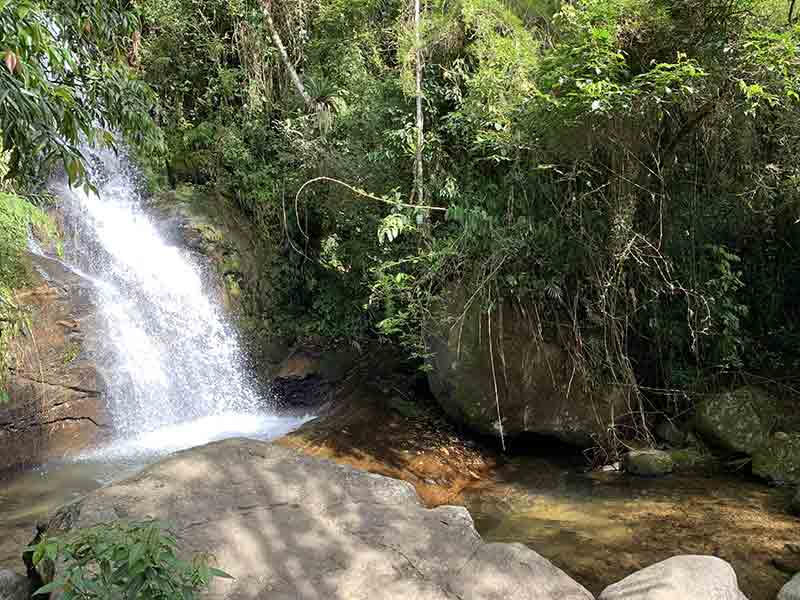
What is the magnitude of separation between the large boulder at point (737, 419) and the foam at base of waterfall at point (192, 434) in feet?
15.2

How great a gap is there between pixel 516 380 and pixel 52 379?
5.15 meters

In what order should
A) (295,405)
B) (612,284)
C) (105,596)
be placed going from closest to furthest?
(105,596)
(612,284)
(295,405)

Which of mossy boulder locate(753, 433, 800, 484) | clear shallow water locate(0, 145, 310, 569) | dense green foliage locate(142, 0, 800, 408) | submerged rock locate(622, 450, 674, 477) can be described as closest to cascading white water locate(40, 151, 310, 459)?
clear shallow water locate(0, 145, 310, 569)

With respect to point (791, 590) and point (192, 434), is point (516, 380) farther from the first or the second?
point (192, 434)

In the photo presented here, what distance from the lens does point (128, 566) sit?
178cm

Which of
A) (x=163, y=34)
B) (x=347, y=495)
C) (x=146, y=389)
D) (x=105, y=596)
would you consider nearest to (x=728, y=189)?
(x=347, y=495)

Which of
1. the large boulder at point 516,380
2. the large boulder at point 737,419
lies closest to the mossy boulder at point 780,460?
the large boulder at point 737,419

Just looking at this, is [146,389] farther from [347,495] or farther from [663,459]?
[663,459]

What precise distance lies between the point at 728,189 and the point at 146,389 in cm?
700

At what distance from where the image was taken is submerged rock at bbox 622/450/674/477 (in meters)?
5.89

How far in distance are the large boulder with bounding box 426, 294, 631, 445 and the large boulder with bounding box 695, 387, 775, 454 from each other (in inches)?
34.0

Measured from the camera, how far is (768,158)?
242 inches

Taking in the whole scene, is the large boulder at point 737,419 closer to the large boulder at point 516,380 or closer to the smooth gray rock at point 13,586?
the large boulder at point 516,380

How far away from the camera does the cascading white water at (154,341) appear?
7.38 metres
